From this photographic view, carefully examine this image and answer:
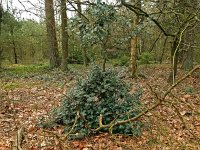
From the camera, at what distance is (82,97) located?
6.55 m

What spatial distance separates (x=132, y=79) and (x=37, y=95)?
4521 millimetres

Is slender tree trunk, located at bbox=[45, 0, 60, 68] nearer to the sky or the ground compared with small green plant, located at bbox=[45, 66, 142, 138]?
nearer to the sky

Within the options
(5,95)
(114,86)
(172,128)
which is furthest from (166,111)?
(5,95)


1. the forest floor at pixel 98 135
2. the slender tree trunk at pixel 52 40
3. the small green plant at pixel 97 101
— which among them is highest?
the slender tree trunk at pixel 52 40

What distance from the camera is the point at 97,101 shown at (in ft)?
21.3

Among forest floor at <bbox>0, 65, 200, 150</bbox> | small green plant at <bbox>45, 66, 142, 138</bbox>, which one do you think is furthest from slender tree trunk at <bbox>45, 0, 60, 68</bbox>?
small green plant at <bbox>45, 66, 142, 138</bbox>

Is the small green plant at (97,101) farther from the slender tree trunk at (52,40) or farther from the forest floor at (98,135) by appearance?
the slender tree trunk at (52,40)

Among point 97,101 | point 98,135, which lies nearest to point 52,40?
point 97,101

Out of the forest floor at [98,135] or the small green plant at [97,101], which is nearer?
the forest floor at [98,135]

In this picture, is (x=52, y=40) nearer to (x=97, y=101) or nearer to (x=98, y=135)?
(x=97, y=101)

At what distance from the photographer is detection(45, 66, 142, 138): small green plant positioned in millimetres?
6340

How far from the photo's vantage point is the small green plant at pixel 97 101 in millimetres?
6340

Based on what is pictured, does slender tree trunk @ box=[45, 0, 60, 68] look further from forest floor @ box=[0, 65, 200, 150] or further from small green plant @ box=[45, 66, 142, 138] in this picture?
small green plant @ box=[45, 66, 142, 138]

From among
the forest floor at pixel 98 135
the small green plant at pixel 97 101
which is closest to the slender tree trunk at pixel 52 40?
the forest floor at pixel 98 135
